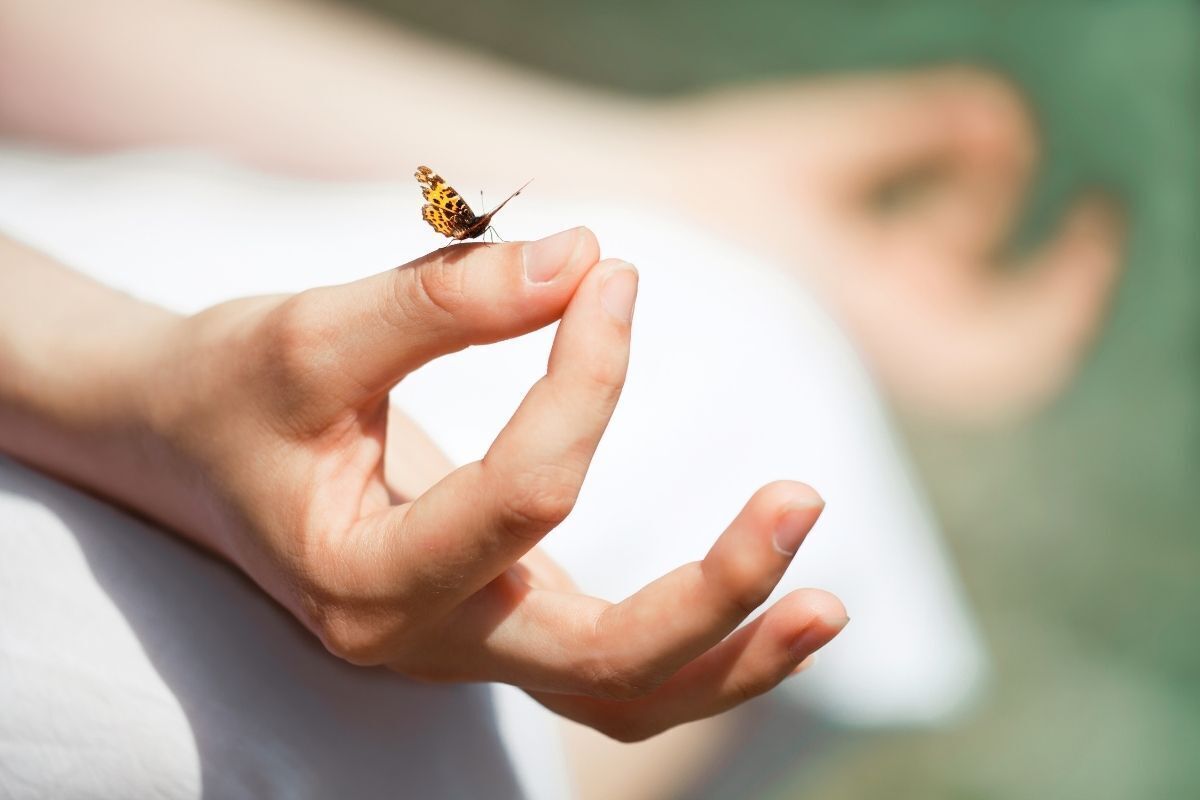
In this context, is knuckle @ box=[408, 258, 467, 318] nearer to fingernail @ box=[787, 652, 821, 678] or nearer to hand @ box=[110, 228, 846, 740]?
hand @ box=[110, 228, 846, 740]

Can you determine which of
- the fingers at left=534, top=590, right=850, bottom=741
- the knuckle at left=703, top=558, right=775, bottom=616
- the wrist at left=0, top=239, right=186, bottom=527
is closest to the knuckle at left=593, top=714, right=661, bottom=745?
the fingers at left=534, top=590, right=850, bottom=741

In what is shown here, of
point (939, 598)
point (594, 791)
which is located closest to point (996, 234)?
point (939, 598)

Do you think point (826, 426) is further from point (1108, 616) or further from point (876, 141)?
point (1108, 616)

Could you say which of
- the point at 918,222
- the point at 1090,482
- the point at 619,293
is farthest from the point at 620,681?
the point at 1090,482

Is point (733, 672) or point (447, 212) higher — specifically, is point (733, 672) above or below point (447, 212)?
below

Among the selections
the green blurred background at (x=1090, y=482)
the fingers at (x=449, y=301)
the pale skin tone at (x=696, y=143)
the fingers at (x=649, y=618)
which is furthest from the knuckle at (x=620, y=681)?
the green blurred background at (x=1090, y=482)

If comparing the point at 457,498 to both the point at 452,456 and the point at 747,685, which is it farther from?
the point at 452,456
